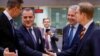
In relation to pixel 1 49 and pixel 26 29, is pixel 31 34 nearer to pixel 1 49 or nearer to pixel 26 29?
pixel 26 29

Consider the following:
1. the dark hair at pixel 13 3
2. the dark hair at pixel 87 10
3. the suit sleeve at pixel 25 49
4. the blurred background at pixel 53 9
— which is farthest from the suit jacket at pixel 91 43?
the blurred background at pixel 53 9

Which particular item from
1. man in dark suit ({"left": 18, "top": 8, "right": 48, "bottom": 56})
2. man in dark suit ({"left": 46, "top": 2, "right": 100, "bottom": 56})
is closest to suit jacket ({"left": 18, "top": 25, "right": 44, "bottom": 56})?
man in dark suit ({"left": 18, "top": 8, "right": 48, "bottom": 56})

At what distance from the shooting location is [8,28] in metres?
3.77

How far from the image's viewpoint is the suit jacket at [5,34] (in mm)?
3723

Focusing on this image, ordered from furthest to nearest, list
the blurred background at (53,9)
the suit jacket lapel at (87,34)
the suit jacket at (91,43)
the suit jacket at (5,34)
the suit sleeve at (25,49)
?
the blurred background at (53,9) < the suit sleeve at (25,49) < the suit jacket at (5,34) < the suit jacket lapel at (87,34) < the suit jacket at (91,43)

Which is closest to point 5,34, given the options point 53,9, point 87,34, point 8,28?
point 8,28

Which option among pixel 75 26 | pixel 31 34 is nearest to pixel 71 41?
pixel 75 26

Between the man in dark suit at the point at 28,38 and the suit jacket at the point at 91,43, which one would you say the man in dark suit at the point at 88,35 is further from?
the man in dark suit at the point at 28,38

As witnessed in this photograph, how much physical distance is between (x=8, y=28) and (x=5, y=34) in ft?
0.30

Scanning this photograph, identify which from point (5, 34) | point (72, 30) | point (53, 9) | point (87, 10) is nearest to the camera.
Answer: point (87, 10)

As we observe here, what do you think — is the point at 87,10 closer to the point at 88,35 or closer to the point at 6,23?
the point at 88,35

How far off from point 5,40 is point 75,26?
118 centimetres

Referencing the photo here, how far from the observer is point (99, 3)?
38.9 ft

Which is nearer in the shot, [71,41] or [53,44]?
[71,41]
